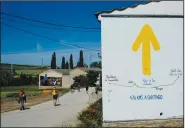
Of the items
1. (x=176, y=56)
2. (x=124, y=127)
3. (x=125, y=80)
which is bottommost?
(x=124, y=127)

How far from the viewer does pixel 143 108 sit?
13.3m

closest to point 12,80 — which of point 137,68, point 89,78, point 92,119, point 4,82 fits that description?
point 4,82

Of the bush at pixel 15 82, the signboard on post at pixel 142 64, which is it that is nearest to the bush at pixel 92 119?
the signboard on post at pixel 142 64

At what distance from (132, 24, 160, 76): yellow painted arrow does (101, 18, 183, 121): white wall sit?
124 millimetres

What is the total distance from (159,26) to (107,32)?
190 centimetres

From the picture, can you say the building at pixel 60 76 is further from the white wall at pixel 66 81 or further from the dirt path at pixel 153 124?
the dirt path at pixel 153 124

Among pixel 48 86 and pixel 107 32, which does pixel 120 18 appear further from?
pixel 48 86

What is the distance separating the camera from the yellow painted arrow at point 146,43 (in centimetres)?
1322

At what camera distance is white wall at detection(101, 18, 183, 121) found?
42.8ft

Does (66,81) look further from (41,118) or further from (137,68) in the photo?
(137,68)

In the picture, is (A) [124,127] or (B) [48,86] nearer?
(A) [124,127]

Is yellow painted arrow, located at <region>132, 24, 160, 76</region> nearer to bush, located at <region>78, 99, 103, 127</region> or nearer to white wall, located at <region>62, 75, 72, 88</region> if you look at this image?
bush, located at <region>78, 99, 103, 127</region>

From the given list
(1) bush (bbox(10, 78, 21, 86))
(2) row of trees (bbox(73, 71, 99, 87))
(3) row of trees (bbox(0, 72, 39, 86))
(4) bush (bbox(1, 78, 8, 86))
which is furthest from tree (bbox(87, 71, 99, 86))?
(4) bush (bbox(1, 78, 8, 86))

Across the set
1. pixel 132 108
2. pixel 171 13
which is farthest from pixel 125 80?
pixel 171 13
